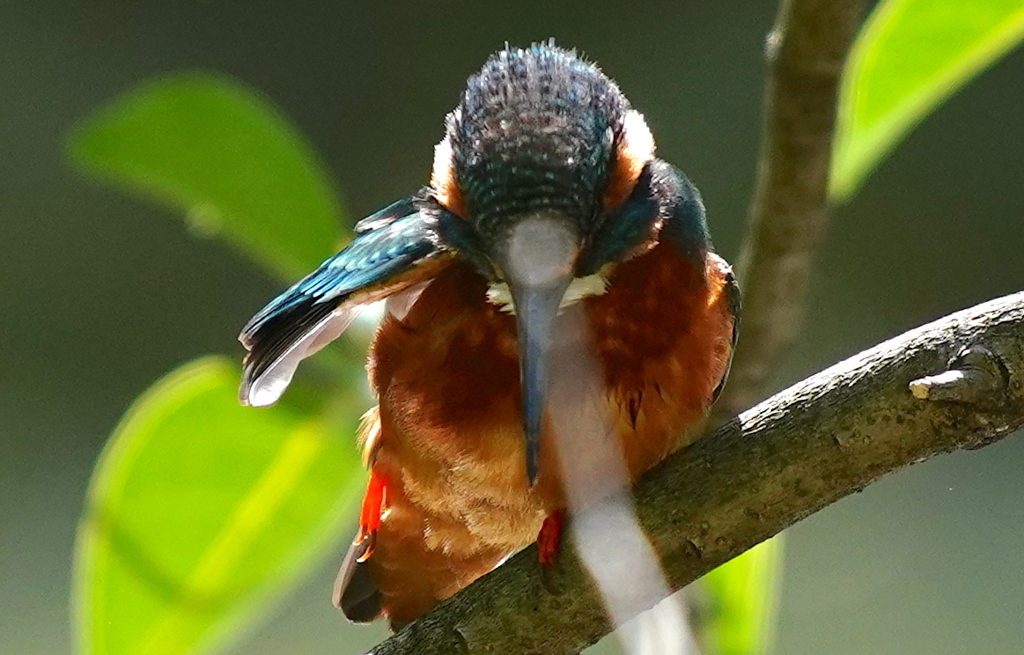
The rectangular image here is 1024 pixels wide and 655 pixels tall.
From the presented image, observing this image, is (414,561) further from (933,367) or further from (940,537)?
(940,537)

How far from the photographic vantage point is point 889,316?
307cm

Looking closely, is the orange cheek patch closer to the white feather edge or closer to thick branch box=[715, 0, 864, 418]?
thick branch box=[715, 0, 864, 418]

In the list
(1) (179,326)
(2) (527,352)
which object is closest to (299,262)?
(2) (527,352)

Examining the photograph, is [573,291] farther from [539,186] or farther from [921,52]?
[921,52]

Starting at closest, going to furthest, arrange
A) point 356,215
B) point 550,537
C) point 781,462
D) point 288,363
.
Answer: point 781,462, point 550,537, point 288,363, point 356,215

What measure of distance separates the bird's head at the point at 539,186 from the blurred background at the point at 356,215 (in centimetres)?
201

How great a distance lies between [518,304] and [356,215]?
2.14 metres

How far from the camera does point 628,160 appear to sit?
103 cm

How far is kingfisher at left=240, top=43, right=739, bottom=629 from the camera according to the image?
37.4 inches

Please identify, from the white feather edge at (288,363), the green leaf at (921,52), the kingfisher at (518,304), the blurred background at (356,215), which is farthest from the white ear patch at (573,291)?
the blurred background at (356,215)

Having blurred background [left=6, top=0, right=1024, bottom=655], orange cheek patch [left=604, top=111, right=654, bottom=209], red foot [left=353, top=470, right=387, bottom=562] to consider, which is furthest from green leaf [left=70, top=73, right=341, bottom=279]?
blurred background [left=6, top=0, right=1024, bottom=655]

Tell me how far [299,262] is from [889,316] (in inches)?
81.3

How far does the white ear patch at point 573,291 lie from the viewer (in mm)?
1035

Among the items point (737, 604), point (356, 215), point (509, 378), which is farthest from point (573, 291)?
point (356, 215)
